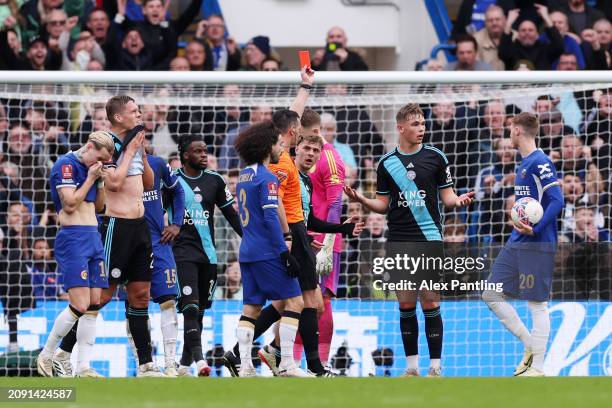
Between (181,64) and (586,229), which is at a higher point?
(181,64)

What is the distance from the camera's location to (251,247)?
9938mm

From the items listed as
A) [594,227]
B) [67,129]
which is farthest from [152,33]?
[594,227]

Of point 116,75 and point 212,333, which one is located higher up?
point 116,75

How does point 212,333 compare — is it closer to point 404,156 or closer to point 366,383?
point 404,156

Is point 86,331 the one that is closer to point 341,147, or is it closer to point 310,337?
point 310,337

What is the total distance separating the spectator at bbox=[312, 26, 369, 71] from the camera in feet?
53.3

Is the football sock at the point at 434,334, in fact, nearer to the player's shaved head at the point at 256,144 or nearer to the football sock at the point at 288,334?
the football sock at the point at 288,334

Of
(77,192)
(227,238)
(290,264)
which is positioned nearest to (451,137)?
(227,238)

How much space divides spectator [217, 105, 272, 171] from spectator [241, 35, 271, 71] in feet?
5.16

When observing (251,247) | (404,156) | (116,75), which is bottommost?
(251,247)

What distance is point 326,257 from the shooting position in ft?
36.8

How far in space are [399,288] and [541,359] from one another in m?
1.25

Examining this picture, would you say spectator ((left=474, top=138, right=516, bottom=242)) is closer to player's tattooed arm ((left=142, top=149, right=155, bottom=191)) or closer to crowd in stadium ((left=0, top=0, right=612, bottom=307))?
crowd in stadium ((left=0, top=0, right=612, bottom=307))

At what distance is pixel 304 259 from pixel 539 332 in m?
1.94
